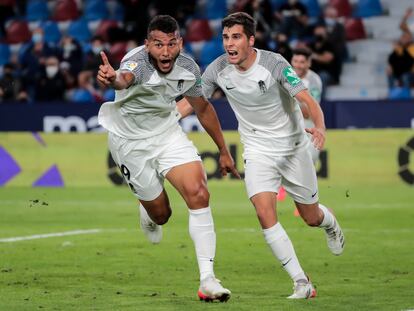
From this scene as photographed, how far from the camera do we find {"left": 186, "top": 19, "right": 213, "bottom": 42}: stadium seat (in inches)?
987

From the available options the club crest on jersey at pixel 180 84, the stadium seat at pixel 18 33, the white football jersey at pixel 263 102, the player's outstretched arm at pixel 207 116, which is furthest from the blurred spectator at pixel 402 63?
the club crest on jersey at pixel 180 84

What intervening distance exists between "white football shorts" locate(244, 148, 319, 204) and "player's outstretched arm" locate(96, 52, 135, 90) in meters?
1.24

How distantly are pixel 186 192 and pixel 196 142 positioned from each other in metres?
10.5

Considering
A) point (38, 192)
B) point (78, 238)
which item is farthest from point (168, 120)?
point (38, 192)

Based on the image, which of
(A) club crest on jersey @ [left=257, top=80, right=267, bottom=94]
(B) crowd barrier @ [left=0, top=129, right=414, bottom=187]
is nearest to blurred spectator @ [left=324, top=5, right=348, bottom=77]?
(B) crowd barrier @ [left=0, top=129, right=414, bottom=187]

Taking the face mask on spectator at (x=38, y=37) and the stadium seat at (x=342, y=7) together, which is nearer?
the stadium seat at (x=342, y=7)

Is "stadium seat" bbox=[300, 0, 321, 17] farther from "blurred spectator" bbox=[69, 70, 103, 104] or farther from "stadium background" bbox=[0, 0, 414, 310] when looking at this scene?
"blurred spectator" bbox=[69, 70, 103, 104]

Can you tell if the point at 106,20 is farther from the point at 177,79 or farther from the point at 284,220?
the point at 177,79

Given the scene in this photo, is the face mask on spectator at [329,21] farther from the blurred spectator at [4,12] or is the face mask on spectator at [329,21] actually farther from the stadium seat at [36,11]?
the blurred spectator at [4,12]

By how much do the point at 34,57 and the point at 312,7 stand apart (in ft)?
19.9

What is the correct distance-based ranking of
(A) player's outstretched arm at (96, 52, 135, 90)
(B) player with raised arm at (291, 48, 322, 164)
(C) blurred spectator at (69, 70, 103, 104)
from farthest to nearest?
(C) blurred spectator at (69, 70, 103, 104)
(B) player with raised arm at (291, 48, 322, 164)
(A) player's outstretched arm at (96, 52, 135, 90)

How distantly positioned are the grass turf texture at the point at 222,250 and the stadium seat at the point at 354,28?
5971mm

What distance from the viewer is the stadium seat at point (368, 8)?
24094 mm

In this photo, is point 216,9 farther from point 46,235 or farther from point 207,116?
point 207,116
